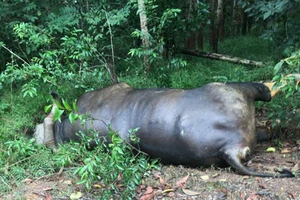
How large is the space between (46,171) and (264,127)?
2.20 meters

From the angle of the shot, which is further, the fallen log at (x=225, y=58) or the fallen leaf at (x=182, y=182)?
the fallen log at (x=225, y=58)

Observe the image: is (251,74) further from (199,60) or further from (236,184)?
(236,184)

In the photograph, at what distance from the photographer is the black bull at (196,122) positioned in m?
3.23

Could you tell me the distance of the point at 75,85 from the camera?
4.95 meters

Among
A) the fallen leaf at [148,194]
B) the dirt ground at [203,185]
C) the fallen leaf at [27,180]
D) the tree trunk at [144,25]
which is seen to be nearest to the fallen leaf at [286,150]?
the dirt ground at [203,185]

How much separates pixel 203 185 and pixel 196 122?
58cm

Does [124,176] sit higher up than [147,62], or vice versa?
[147,62]

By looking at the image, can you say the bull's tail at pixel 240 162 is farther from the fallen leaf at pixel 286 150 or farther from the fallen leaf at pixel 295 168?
the fallen leaf at pixel 286 150

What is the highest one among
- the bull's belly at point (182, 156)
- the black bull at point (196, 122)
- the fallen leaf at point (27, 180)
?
the black bull at point (196, 122)

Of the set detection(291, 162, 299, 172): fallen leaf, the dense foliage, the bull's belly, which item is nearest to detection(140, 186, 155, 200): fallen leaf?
the dense foliage

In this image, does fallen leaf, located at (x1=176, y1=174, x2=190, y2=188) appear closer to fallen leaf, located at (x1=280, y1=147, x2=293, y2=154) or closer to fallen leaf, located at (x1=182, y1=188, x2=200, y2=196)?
fallen leaf, located at (x1=182, y1=188, x2=200, y2=196)

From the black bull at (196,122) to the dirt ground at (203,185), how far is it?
11 centimetres

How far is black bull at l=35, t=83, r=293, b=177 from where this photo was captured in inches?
127

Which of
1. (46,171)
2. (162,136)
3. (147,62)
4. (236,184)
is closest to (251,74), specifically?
(147,62)
